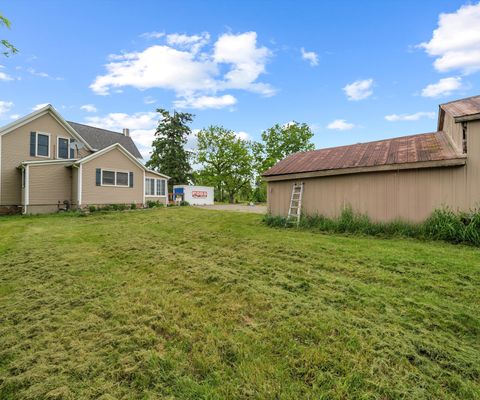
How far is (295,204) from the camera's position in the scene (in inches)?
412

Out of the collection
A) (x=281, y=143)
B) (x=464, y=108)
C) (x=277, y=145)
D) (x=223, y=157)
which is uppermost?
(x=281, y=143)

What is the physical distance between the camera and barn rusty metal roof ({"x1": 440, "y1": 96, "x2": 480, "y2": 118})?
7.07 m

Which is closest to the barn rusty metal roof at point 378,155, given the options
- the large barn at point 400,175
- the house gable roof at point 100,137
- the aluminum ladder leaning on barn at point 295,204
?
the large barn at point 400,175

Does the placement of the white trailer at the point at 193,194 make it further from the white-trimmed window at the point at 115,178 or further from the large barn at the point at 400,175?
the large barn at the point at 400,175

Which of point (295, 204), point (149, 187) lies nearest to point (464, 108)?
point (295, 204)

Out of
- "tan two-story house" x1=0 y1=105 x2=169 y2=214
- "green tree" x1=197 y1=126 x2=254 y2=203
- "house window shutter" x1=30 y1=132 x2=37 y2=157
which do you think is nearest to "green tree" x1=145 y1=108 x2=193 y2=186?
"green tree" x1=197 y1=126 x2=254 y2=203

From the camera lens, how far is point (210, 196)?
92.0 ft

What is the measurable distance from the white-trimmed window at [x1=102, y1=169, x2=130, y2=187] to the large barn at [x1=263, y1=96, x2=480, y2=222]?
39.2 feet

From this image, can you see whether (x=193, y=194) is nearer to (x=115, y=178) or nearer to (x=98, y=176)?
(x=115, y=178)

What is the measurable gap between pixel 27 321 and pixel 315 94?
2124cm

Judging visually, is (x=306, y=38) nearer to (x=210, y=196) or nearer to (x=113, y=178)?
(x=113, y=178)

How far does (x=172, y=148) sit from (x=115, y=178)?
1667 centimetres

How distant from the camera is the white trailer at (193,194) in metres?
25.8

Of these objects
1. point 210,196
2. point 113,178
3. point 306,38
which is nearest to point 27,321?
point 113,178
